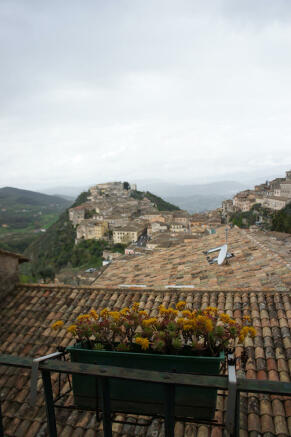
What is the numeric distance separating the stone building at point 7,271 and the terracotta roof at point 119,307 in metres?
0.22

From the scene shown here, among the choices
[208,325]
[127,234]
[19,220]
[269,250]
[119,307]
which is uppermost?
[208,325]

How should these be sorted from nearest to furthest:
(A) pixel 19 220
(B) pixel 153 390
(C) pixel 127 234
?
(B) pixel 153 390 → (C) pixel 127 234 → (A) pixel 19 220

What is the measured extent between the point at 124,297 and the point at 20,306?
2406mm

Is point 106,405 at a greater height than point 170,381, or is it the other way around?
point 170,381

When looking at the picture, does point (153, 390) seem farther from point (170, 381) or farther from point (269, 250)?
point (269, 250)

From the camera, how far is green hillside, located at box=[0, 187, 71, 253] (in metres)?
80.9

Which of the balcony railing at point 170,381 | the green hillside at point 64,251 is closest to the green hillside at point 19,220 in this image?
the green hillside at point 64,251

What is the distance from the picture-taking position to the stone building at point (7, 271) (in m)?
7.28

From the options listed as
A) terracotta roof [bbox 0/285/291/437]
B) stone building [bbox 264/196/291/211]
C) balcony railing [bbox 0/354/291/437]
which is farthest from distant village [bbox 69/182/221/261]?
balcony railing [bbox 0/354/291/437]

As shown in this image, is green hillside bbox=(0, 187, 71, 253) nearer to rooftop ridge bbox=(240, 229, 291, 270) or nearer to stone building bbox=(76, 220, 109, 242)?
stone building bbox=(76, 220, 109, 242)

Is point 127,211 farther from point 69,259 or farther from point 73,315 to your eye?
point 73,315

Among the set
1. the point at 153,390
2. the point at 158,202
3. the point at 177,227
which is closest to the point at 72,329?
the point at 153,390

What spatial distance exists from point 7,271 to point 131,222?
6436 cm

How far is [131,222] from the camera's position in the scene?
236 feet
